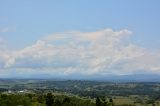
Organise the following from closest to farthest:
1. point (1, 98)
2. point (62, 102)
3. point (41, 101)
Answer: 1. point (1, 98)
2. point (41, 101)
3. point (62, 102)

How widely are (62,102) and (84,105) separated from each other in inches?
429

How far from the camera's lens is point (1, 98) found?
5925 inches

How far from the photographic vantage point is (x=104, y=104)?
182625 mm

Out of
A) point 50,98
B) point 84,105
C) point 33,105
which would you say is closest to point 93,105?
point 84,105

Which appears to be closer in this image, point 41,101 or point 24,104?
point 24,104

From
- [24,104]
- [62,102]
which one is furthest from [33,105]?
[62,102]

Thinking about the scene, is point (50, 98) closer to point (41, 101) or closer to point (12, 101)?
point (41, 101)

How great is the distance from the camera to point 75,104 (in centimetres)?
18975

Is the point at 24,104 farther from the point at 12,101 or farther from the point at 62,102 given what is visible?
the point at 62,102

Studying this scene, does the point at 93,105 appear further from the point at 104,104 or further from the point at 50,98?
the point at 50,98

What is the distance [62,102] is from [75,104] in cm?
736

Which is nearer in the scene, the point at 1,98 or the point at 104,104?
the point at 1,98

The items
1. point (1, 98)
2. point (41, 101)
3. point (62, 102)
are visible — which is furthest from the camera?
point (62, 102)

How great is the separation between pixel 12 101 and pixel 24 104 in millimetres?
4905
